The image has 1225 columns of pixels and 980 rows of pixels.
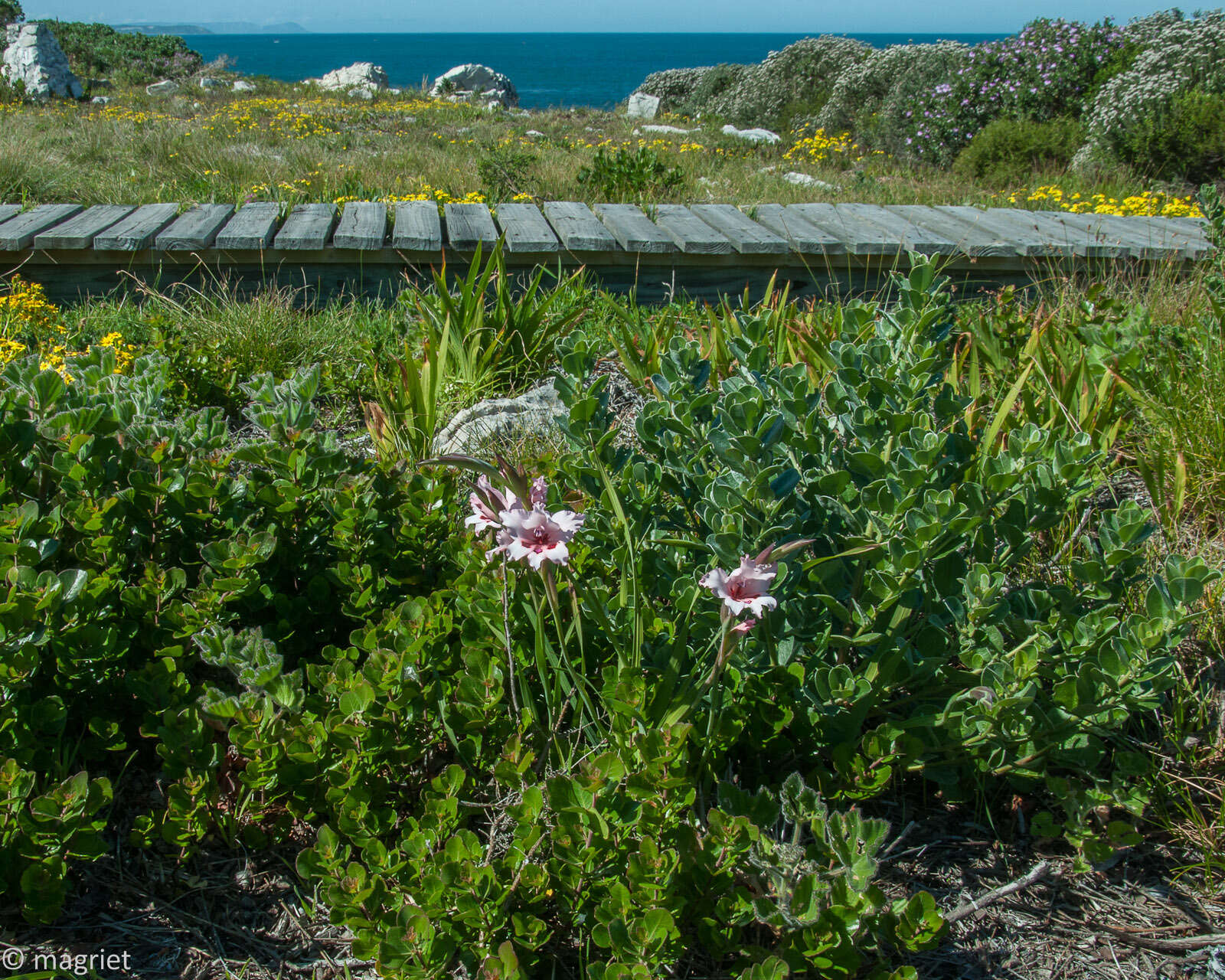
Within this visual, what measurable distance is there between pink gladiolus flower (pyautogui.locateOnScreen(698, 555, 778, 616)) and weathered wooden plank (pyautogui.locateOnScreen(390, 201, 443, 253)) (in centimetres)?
312

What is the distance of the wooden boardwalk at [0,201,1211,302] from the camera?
12.6 ft

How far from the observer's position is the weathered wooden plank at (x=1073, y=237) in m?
4.19

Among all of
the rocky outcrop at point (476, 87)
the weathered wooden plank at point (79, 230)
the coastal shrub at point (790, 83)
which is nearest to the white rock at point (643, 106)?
the coastal shrub at point (790, 83)

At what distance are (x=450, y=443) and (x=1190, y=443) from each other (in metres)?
2.21

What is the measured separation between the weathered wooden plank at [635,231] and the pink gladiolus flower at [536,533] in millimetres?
3019

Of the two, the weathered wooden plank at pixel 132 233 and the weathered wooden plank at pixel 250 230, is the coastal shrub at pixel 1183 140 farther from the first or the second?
the weathered wooden plank at pixel 132 233

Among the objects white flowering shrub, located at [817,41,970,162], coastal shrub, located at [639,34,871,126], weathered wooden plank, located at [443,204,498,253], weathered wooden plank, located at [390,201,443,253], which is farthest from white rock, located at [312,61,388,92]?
weathered wooden plank, located at [390,201,443,253]

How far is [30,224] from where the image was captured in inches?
154

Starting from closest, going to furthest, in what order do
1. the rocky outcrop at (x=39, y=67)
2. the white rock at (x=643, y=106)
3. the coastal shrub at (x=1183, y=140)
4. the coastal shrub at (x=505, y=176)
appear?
the coastal shrub at (x=505, y=176) → the coastal shrub at (x=1183, y=140) → the rocky outcrop at (x=39, y=67) → the white rock at (x=643, y=106)

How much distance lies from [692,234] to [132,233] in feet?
8.28

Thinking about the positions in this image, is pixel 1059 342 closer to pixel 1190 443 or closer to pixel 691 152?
pixel 1190 443

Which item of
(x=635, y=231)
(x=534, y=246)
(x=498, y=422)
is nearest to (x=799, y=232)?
(x=635, y=231)

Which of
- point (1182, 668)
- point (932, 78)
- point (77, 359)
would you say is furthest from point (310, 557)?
point (932, 78)

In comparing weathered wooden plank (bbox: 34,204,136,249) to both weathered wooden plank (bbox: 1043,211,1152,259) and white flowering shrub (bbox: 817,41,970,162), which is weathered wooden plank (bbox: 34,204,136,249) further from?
white flowering shrub (bbox: 817,41,970,162)
